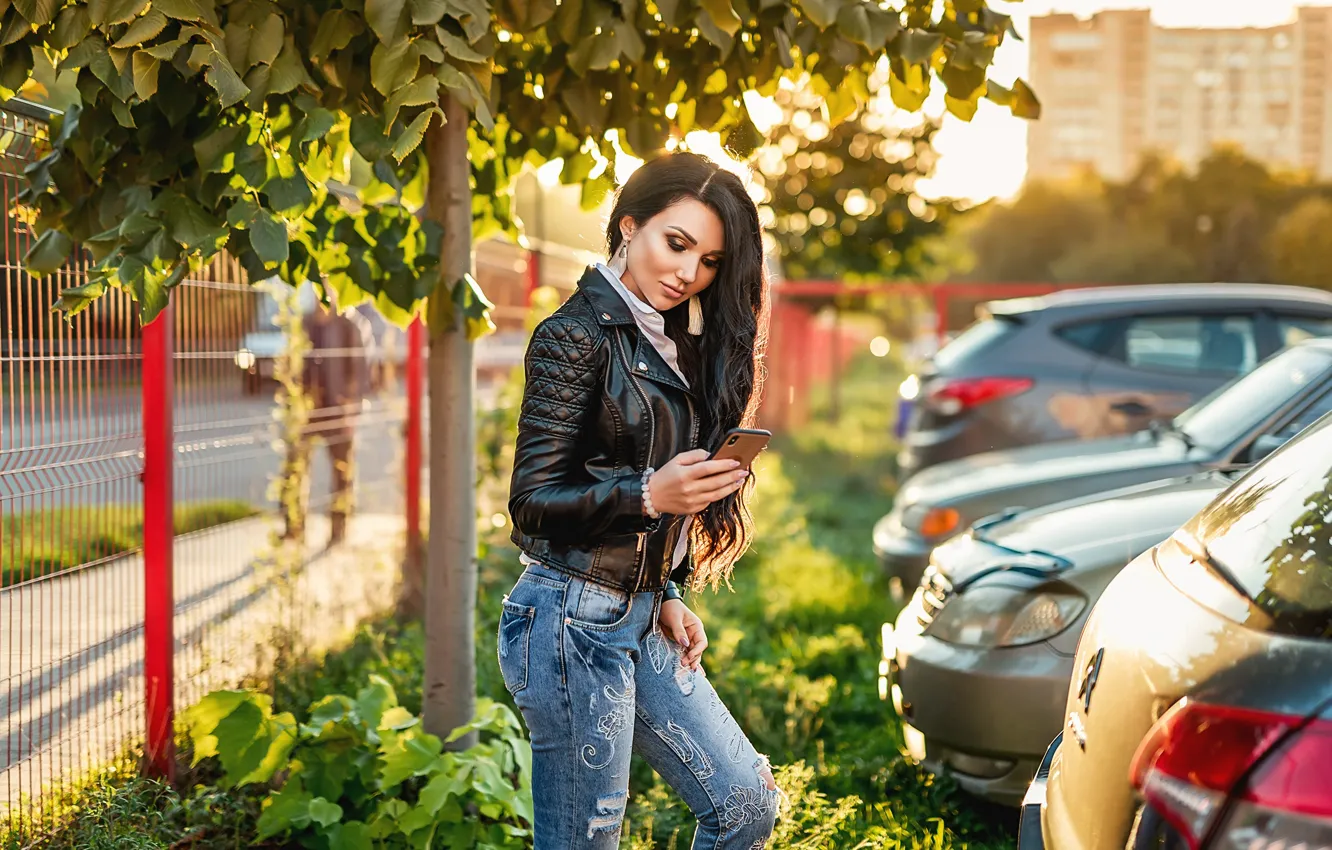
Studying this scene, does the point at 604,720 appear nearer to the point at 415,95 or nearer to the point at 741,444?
the point at 741,444

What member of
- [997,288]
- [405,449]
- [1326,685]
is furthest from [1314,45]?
[1326,685]

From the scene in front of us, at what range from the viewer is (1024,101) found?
10.6ft

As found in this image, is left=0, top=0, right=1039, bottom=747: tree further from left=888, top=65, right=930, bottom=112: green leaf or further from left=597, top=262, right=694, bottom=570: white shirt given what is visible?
left=597, top=262, right=694, bottom=570: white shirt

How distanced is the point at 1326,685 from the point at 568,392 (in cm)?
124

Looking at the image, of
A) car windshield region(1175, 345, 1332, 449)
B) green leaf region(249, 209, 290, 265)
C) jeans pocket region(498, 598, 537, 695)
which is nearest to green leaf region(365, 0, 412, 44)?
green leaf region(249, 209, 290, 265)

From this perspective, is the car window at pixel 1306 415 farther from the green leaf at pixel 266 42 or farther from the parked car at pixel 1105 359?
the green leaf at pixel 266 42

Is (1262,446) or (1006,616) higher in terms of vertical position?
(1262,446)

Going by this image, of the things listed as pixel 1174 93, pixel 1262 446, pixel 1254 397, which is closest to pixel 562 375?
pixel 1262 446

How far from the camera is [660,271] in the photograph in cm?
245

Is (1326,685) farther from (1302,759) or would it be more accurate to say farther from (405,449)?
(405,449)

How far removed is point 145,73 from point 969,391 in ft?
18.7

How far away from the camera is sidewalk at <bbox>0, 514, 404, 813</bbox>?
3357 mm

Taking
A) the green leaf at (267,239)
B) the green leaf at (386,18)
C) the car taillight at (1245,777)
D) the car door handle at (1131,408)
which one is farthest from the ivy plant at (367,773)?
the car door handle at (1131,408)

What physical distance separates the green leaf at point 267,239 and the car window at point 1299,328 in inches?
228
